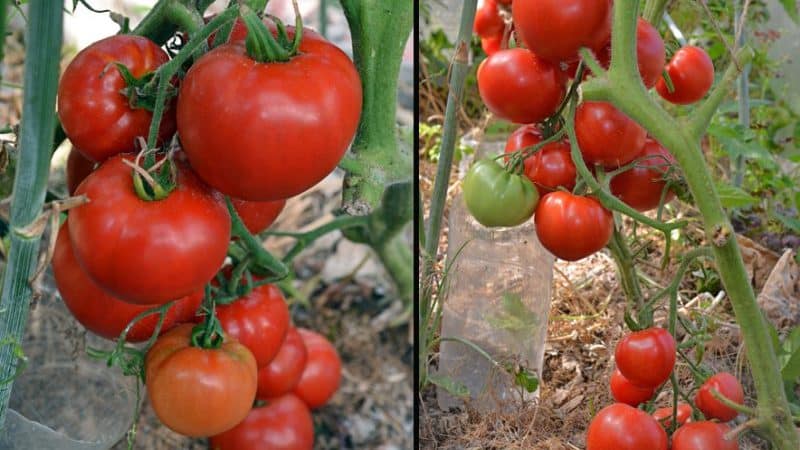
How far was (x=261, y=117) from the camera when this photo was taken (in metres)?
0.44

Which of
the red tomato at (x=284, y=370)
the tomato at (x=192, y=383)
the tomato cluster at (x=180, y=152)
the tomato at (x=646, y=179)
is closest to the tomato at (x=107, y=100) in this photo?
the tomato cluster at (x=180, y=152)

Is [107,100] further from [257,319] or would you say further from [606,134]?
[606,134]

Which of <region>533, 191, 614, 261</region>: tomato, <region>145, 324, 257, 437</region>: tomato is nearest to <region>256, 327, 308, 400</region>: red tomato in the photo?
<region>145, 324, 257, 437</region>: tomato

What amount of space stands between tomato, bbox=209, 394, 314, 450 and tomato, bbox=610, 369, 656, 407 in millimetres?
308

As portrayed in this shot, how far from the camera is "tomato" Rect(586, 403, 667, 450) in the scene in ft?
2.45

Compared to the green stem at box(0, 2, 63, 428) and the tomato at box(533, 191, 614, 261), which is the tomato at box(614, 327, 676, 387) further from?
the green stem at box(0, 2, 63, 428)

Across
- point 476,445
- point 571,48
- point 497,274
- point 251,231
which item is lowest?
point 476,445

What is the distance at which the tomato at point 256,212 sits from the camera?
1.85 feet

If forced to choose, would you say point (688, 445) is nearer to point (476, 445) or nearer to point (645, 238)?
point (476, 445)

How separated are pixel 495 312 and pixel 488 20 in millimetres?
343

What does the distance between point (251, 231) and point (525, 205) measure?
Result: 11.7 inches

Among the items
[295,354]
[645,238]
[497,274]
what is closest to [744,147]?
[645,238]

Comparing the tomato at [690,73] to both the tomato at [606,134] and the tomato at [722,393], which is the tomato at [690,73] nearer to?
the tomato at [606,134]

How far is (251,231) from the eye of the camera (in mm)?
597
